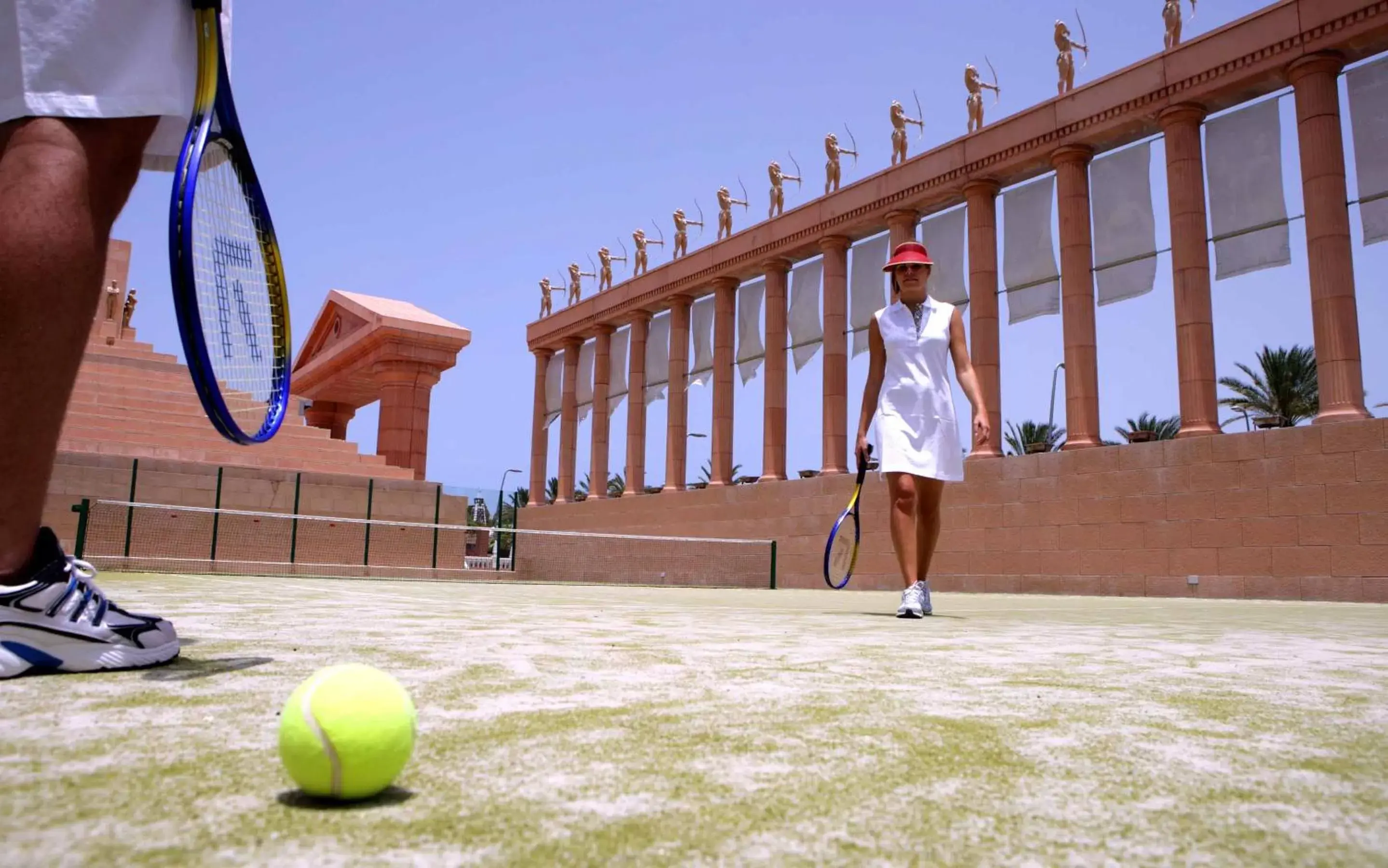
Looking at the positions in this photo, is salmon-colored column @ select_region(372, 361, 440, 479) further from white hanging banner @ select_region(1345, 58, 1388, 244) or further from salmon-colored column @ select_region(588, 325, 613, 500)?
white hanging banner @ select_region(1345, 58, 1388, 244)

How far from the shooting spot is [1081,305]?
21.2 metres

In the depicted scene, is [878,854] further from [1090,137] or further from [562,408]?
[562,408]

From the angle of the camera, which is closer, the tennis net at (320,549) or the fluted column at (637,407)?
the tennis net at (320,549)

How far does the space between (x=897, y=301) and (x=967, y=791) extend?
5886 mm

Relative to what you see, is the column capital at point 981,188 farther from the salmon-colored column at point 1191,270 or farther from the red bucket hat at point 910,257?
the red bucket hat at point 910,257

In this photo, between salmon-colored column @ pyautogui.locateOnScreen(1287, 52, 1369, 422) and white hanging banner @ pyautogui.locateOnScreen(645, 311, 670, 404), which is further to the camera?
white hanging banner @ pyautogui.locateOnScreen(645, 311, 670, 404)

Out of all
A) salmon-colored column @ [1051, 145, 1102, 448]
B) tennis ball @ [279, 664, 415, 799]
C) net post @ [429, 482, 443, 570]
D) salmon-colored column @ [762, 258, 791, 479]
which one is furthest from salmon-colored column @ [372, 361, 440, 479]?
tennis ball @ [279, 664, 415, 799]

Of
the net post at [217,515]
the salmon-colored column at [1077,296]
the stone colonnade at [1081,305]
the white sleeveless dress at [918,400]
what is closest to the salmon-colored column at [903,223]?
the stone colonnade at [1081,305]

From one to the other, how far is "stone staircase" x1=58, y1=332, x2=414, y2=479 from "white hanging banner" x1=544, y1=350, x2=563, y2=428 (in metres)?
14.6

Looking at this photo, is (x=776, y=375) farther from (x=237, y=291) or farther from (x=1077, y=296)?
(x=237, y=291)

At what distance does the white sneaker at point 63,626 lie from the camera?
2387 millimetres

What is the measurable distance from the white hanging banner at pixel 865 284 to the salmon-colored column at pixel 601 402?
1199 centimetres

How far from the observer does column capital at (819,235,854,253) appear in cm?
2734

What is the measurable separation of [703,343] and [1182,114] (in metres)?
16.1
